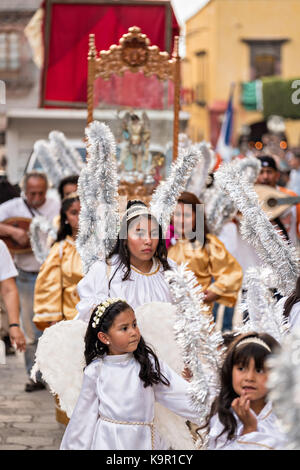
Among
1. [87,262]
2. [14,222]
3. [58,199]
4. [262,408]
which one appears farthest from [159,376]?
[58,199]

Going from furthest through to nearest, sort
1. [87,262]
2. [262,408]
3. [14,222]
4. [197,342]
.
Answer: [14,222], [87,262], [197,342], [262,408]

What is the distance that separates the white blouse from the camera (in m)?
4.93

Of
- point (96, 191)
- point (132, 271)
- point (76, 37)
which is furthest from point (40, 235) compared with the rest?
point (76, 37)

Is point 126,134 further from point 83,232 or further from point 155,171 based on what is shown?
point 83,232

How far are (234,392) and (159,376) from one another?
2.22ft

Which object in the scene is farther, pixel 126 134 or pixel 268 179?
pixel 126 134

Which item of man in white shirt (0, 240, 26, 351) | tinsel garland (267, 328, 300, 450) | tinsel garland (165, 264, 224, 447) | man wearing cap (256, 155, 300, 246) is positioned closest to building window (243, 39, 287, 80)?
man wearing cap (256, 155, 300, 246)

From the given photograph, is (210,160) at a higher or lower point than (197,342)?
higher

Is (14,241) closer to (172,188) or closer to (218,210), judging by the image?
(218,210)

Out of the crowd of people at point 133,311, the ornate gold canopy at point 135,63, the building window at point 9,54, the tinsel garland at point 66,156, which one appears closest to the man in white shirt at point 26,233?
the crowd of people at point 133,311

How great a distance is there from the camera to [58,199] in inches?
326

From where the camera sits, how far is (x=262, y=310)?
3.85 metres

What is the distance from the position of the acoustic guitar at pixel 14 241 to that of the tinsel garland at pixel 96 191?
1813 millimetres

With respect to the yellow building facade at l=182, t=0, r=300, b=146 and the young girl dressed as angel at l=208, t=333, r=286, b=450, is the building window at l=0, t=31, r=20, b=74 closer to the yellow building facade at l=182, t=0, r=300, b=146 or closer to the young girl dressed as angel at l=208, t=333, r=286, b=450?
the yellow building facade at l=182, t=0, r=300, b=146
